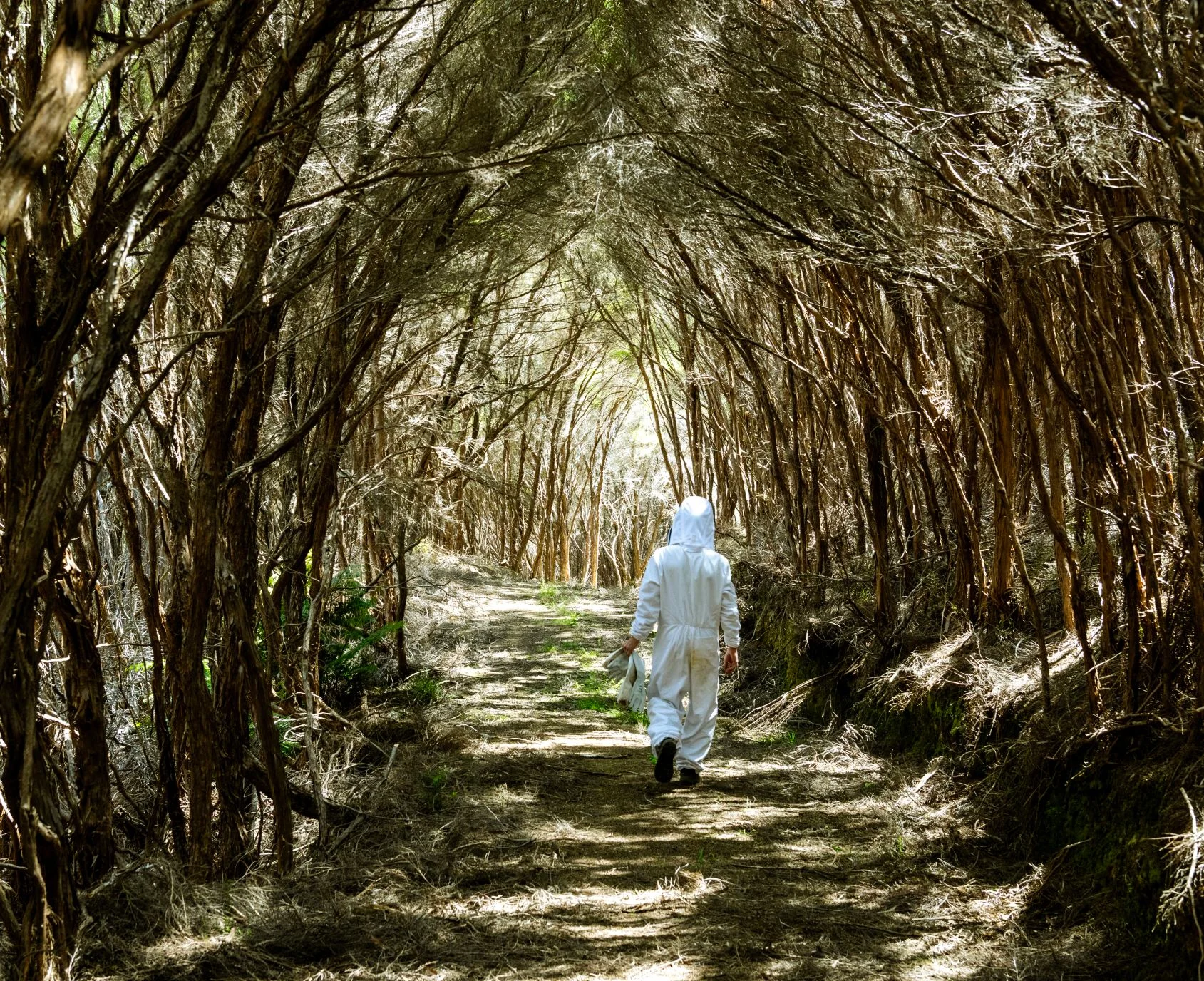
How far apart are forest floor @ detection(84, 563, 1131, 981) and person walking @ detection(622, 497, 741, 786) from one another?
34 centimetres

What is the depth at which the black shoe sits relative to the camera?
5418mm

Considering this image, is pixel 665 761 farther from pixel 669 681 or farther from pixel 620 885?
pixel 620 885

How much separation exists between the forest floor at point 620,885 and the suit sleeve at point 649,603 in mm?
820

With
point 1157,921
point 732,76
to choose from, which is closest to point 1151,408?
point 1157,921

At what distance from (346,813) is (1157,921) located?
348cm

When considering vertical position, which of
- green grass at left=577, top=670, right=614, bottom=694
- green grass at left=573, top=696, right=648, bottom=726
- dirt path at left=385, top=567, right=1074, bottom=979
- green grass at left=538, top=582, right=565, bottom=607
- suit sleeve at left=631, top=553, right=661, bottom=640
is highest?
suit sleeve at left=631, top=553, right=661, bottom=640

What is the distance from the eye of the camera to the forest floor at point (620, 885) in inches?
133

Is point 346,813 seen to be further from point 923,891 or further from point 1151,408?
point 1151,408

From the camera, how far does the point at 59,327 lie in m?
2.45

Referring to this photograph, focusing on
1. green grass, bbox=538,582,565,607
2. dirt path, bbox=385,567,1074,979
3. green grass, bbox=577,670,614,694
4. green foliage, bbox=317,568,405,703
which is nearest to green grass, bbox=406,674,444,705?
green foliage, bbox=317,568,405,703

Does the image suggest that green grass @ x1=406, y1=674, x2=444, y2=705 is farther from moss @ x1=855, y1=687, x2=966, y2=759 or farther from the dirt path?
moss @ x1=855, y1=687, x2=966, y2=759

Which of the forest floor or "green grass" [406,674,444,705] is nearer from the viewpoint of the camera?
the forest floor

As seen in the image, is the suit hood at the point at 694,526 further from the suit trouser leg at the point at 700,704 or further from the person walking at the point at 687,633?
the suit trouser leg at the point at 700,704

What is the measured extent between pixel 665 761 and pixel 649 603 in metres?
0.84
